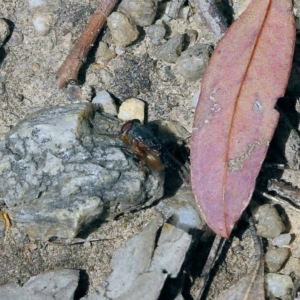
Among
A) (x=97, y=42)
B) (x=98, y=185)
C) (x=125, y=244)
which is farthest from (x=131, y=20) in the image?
(x=125, y=244)

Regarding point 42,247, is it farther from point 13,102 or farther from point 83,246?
point 13,102

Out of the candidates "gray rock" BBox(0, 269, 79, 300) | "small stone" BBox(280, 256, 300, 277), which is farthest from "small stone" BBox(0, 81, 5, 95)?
"small stone" BBox(280, 256, 300, 277)

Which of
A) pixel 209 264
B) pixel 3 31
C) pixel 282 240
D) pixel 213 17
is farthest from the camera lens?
pixel 3 31

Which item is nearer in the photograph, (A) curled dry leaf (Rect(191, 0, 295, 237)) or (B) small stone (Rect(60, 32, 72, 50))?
(A) curled dry leaf (Rect(191, 0, 295, 237))

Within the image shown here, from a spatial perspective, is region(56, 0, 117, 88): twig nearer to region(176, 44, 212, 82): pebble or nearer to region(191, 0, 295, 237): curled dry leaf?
region(176, 44, 212, 82): pebble

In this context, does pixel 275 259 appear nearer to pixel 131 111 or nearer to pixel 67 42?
pixel 131 111

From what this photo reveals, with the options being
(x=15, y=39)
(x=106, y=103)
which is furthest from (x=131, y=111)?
(x=15, y=39)
